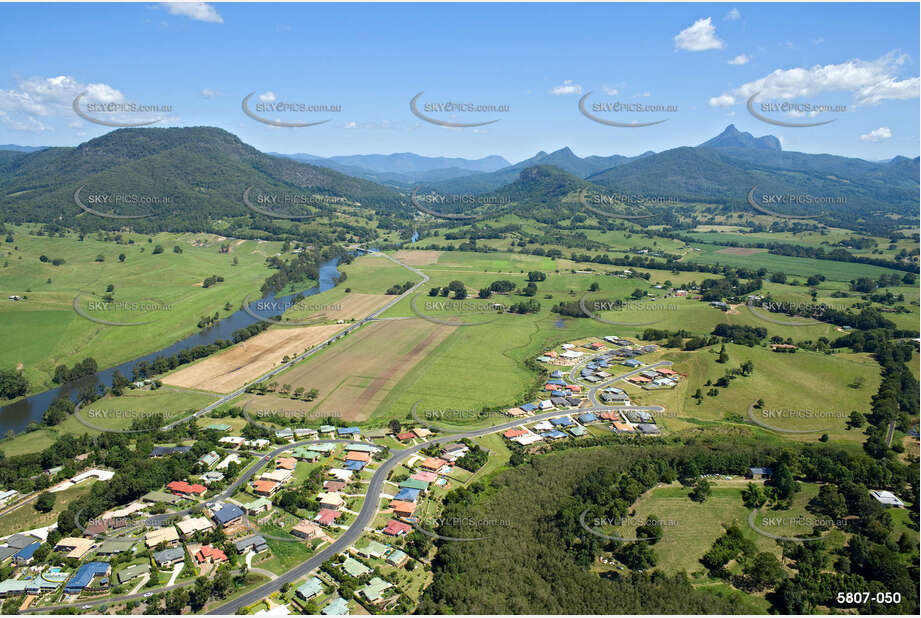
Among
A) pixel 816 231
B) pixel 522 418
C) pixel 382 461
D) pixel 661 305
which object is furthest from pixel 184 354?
pixel 816 231

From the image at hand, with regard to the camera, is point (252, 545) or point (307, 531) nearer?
point (252, 545)

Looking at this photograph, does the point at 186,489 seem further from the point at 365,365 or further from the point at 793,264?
the point at 793,264

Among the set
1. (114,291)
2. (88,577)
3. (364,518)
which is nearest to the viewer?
(88,577)

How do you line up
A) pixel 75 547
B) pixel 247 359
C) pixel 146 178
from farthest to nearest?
pixel 146 178
pixel 247 359
pixel 75 547

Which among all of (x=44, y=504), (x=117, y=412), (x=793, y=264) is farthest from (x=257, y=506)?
(x=793, y=264)

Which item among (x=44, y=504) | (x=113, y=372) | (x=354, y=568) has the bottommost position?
(x=354, y=568)

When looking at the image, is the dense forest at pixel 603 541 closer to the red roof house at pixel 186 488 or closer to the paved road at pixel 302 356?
the red roof house at pixel 186 488

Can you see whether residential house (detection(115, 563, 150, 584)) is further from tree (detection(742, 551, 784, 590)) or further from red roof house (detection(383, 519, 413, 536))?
tree (detection(742, 551, 784, 590))

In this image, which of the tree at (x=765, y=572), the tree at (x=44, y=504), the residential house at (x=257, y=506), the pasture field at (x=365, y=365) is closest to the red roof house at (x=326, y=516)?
the residential house at (x=257, y=506)
